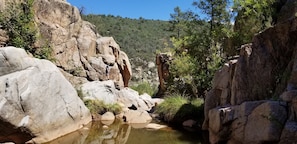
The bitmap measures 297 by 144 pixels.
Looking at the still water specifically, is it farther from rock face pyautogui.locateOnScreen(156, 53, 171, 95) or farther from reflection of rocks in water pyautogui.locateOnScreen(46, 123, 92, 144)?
rock face pyautogui.locateOnScreen(156, 53, 171, 95)

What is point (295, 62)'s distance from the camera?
6.61 metres

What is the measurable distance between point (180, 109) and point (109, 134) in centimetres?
355

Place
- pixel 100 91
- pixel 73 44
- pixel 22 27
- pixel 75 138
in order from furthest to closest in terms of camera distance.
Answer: pixel 73 44 → pixel 100 91 → pixel 22 27 → pixel 75 138

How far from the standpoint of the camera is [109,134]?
36.1 ft

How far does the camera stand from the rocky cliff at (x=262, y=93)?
5.76 m

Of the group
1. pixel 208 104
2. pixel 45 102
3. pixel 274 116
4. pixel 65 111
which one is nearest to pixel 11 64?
pixel 45 102

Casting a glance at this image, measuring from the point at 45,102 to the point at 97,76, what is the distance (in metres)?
9.26

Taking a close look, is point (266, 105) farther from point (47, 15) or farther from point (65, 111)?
point (47, 15)

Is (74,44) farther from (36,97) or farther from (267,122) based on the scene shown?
(267,122)

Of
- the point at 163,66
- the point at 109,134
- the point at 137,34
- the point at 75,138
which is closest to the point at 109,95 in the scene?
the point at 109,134

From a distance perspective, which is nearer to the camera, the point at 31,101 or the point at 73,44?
the point at 31,101

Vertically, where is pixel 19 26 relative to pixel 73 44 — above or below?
above

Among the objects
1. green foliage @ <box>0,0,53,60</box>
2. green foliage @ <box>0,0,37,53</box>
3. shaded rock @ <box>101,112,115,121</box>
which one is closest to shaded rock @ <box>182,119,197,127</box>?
shaded rock @ <box>101,112,115,121</box>

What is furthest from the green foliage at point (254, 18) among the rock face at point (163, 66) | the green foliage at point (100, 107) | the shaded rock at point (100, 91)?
the rock face at point (163, 66)
